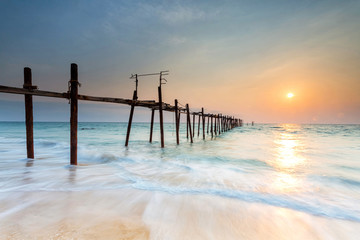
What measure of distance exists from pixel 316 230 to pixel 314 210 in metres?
0.81

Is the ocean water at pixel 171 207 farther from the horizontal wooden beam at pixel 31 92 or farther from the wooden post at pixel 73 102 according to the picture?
the horizontal wooden beam at pixel 31 92

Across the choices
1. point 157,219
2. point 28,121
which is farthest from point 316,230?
point 28,121

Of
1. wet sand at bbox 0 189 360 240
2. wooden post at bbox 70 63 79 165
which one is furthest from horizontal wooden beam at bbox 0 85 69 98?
wet sand at bbox 0 189 360 240

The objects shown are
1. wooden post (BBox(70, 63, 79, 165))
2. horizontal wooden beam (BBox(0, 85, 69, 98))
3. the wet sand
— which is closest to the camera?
the wet sand

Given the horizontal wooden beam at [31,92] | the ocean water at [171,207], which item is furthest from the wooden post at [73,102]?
the ocean water at [171,207]

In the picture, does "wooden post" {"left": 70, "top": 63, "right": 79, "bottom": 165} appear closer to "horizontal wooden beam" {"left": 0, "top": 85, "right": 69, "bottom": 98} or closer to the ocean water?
"horizontal wooden beam" {"left": 0, "top": 85, "right": 69, "bottom": 98}

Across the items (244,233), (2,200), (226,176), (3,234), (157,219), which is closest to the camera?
(3,234)

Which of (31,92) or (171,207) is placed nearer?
(171,207)

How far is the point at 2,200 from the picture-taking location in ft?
10.7

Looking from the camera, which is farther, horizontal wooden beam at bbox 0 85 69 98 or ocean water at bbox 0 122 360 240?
horizontal wooden beam at bbox 0 85 69 98

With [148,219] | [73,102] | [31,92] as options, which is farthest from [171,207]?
[31,92]

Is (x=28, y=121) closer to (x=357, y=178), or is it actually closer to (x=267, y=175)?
(x=267, y=175)

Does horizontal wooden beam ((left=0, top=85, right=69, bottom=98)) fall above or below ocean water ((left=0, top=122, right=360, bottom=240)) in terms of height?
above

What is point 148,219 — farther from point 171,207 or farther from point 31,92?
point 31,92
